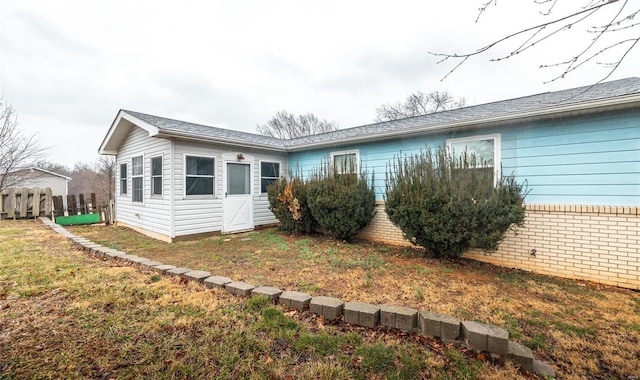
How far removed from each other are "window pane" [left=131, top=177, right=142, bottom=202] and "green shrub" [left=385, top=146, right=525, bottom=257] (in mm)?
7542

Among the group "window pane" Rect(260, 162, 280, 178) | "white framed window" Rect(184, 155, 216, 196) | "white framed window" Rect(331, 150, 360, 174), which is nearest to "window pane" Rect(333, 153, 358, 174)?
"white framed window" Rect(331, 150, 360, 174)

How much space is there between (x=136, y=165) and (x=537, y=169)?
407 inches

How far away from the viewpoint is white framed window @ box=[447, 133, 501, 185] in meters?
4.97

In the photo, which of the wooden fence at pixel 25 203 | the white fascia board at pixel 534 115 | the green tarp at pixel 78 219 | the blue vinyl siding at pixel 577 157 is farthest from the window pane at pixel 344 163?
the wooden fence at pixel 25 203

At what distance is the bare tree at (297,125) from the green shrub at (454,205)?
2168 cm

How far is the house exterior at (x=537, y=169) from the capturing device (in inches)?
153

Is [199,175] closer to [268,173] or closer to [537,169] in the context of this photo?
[268,173]

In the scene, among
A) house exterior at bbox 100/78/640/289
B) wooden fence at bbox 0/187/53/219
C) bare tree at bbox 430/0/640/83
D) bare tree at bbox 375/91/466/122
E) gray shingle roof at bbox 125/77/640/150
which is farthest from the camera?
bare tree at bbox 375/91/466/122

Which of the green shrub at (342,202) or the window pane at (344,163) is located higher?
the window pane at (344,163)

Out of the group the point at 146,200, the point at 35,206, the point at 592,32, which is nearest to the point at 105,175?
the point at 35,206

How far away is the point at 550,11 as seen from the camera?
1.92 meters

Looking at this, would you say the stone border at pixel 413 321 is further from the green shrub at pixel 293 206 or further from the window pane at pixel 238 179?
the window pane at pixel 238 179

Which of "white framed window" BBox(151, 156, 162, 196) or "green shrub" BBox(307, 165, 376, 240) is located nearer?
"green shrub" BBox(307, 165, 376, 240)

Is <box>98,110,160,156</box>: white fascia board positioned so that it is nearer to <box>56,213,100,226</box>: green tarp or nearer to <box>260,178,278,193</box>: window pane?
<box>56,213,100,226</box>: green tarp
